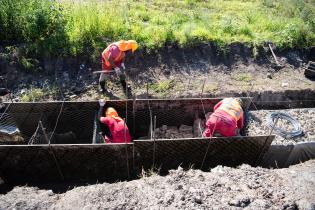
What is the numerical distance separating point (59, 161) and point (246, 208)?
10.9ft

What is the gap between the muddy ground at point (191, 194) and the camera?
4.78 metres

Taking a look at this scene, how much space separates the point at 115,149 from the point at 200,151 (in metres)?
1.59

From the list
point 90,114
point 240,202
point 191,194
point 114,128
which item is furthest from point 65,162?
point 240,202

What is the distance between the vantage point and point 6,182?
6.00 metres

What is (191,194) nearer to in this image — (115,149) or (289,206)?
(289,206)

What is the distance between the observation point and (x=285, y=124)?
710cm

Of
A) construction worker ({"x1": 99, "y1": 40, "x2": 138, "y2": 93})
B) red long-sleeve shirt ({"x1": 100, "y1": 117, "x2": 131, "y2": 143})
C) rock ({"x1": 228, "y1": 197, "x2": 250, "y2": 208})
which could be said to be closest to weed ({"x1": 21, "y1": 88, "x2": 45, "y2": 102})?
construction worker ({"x1": 99, "y1": 40, "x2": 138, "y2": 93})

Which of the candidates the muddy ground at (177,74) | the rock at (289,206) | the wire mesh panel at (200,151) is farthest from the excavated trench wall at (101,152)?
the rock at (289,206)

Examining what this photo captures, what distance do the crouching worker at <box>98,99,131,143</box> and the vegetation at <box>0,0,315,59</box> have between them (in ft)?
9.14

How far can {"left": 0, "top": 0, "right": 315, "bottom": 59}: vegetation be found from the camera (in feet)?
28.3

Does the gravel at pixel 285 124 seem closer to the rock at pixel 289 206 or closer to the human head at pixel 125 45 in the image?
the rock at pixel 289 206

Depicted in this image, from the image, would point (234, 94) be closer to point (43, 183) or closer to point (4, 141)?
point (43, 183)

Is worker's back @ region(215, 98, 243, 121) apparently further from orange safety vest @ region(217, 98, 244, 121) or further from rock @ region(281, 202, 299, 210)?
rock @ region(281, 202, 299, 210)

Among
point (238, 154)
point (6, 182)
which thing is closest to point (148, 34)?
point (238, 154)
